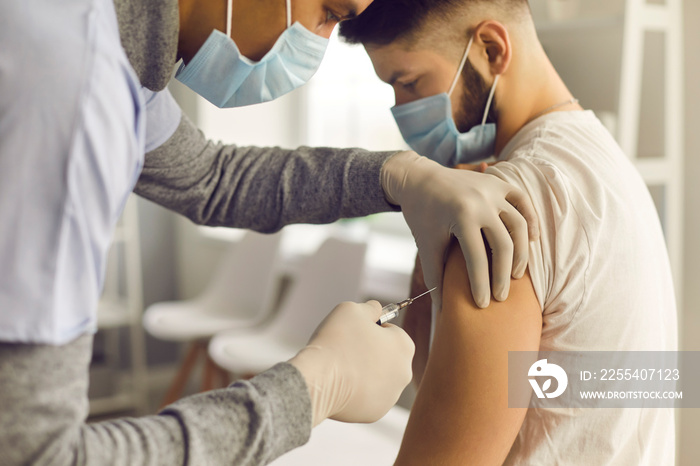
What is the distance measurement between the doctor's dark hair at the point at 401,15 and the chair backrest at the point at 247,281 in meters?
1.91

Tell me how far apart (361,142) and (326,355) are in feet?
9.03

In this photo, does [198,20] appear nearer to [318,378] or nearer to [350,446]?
[318,378]

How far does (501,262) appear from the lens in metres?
0.81

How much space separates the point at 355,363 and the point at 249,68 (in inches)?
17.1

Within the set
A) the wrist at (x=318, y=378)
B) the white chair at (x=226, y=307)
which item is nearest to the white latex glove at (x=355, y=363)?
the wrist at (x=318, y=378)

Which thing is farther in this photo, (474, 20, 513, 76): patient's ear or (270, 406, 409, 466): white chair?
(270, 406, 409, 466): white chair

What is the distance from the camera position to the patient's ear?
1017 millimetres

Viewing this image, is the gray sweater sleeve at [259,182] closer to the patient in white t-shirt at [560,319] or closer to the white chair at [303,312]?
the patient in white t-shirt at [560,319]

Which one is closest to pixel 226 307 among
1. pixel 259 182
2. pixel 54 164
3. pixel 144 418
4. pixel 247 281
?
pixel 247 281

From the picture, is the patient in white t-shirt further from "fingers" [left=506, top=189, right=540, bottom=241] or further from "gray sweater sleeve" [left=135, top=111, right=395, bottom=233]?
"gray sweater sleeve" [left=135, top=111, right=395, bottom=233]

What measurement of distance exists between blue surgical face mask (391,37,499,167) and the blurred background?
60cm

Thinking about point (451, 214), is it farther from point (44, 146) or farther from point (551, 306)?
point (44, 146)

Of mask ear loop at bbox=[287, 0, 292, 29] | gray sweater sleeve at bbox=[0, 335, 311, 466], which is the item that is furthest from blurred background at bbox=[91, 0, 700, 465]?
gray sweater sleeve at bbox=[0, 335, 311, 466]

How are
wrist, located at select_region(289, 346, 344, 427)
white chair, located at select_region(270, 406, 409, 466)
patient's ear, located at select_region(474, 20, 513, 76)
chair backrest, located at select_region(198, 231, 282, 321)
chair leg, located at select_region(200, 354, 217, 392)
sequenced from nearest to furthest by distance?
wrist, located at select_region(289, 346, 344, 427), patient's ear, located at select_region(474, 20, 513, 76), white chair, located at select_region(270, 406, 409, 466), chair leg, located at select_region(200, 354, 217, 392), chair backrest, located at select_region(198, 231, 282, 321)
